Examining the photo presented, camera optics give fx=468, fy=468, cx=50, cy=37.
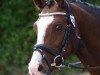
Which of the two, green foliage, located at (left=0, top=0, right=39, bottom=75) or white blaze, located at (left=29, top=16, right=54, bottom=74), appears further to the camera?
green foliage, located at (left=0, top=0, right=39, bottom=75)

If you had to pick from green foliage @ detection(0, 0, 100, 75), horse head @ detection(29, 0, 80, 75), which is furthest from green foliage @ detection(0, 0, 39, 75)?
horse head @ detection(29, 0, 80, 75)

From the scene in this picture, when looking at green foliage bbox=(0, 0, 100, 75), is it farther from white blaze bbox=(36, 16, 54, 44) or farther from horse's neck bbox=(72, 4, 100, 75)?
white blaze bbox=(36, 16, 54, 44)

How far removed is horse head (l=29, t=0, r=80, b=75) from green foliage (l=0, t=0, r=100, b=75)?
619cm

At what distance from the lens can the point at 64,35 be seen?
5484 mm

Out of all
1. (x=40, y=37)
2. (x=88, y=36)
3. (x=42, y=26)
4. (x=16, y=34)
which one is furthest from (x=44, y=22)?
(x=16, y=34)

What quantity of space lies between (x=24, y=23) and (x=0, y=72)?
1.42 m

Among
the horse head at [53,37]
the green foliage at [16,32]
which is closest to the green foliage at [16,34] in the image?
the green foliage at [16,32]

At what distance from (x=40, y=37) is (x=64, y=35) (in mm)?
326

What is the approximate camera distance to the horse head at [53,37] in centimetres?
527

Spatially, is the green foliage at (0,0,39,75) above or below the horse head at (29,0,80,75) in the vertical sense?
below

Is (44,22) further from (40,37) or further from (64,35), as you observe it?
(64,35)

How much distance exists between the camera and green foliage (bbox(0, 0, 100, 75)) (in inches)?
467

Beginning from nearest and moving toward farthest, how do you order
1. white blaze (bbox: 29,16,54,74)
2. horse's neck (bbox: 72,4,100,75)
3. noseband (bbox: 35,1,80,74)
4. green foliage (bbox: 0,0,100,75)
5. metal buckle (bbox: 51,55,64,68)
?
white blaze (bbox: 29,16,54,74)
noseband (bbox: 35,1,80,74)
metal buckle (bbox: 51,55,64,68)
horse's neck (bbox: 72,4,100,75)
green foliage (bbox: 0,0,100,75)

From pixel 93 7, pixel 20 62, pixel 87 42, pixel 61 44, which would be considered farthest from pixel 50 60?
pixel 20 62
